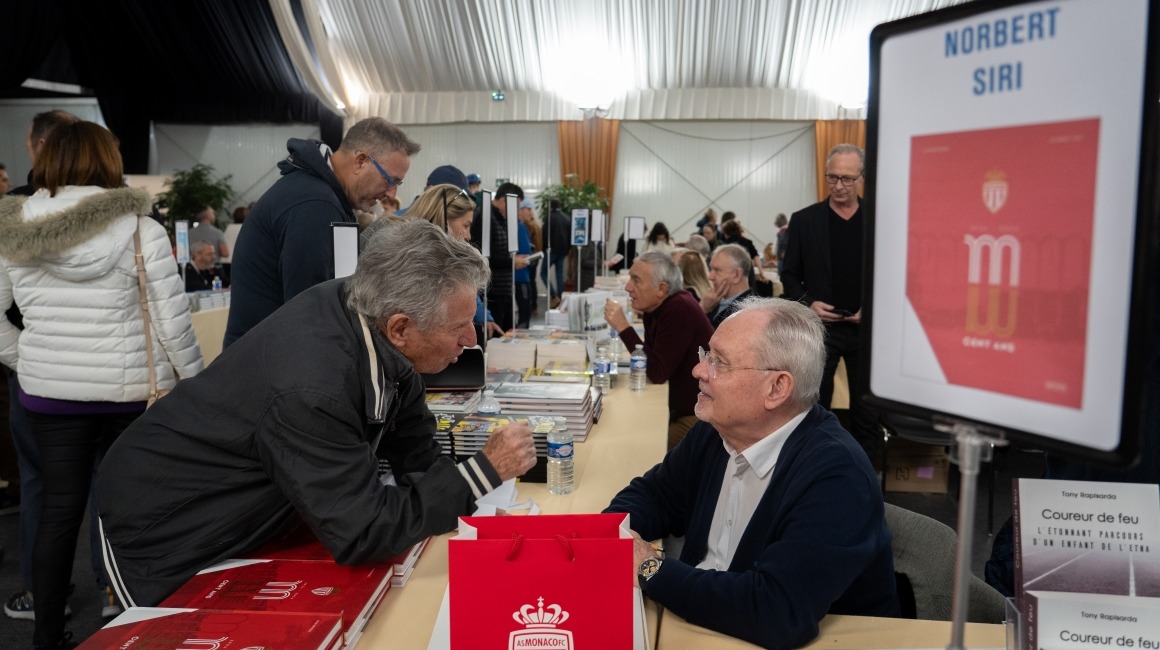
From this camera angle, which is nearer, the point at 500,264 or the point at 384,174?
the point at 384,174

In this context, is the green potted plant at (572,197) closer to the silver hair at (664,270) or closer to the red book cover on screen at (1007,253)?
the silver hair at (664,270)

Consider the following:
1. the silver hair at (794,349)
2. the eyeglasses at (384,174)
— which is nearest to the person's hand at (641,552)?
the silver hair at (794,349)

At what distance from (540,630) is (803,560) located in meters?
0.49

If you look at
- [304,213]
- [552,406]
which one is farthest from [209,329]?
[552,406]

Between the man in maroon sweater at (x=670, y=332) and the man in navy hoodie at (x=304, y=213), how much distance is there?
1293 mm

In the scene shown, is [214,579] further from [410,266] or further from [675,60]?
[675,60]

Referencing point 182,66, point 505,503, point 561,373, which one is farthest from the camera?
point 182,66

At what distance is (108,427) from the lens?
2350 mm

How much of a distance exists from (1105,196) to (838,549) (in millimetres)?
849

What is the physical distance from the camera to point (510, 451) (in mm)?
1630

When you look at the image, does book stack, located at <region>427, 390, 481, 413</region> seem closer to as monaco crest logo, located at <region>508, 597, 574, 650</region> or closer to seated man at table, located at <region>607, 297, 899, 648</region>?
seated man at table, located at <region>607, 297, 899, 648</region>

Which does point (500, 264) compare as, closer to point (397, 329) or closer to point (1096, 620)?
point (397, 329)

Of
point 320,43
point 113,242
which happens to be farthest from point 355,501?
point 320,43

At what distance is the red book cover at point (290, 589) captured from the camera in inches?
48.6
